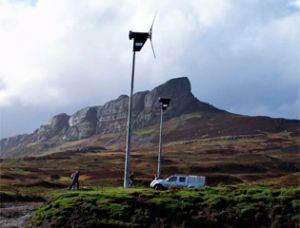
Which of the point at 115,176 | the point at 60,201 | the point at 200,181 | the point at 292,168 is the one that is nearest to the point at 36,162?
the point at 115,176

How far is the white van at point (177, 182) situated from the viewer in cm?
5056

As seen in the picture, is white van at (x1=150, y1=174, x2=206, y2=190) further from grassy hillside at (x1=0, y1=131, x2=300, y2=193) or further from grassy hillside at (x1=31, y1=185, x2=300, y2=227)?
grassy hillside at (x1=0, y1=131, x2=300, y2=193)

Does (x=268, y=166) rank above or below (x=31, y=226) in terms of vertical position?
above

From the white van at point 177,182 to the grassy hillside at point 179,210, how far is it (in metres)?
16.5

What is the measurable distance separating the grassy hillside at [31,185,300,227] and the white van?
16540 millimetres

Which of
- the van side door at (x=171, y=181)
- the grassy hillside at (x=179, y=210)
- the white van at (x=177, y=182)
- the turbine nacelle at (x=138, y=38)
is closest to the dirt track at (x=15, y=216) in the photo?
the grassy hillside at (x=179, y=210)

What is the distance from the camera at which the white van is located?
50562 millimetres

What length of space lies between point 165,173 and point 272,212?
245ft

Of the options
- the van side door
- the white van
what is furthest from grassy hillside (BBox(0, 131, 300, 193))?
the van side door

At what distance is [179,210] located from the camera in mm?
30953

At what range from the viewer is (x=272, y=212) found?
30.0 meters

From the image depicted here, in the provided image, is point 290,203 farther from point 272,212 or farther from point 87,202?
point 87,202

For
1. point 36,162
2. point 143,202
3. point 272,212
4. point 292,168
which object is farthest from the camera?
point 36,162

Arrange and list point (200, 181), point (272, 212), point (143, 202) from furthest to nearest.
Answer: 1. point (200, 181)
2. point (143, 202)
3. point (272, 212)
